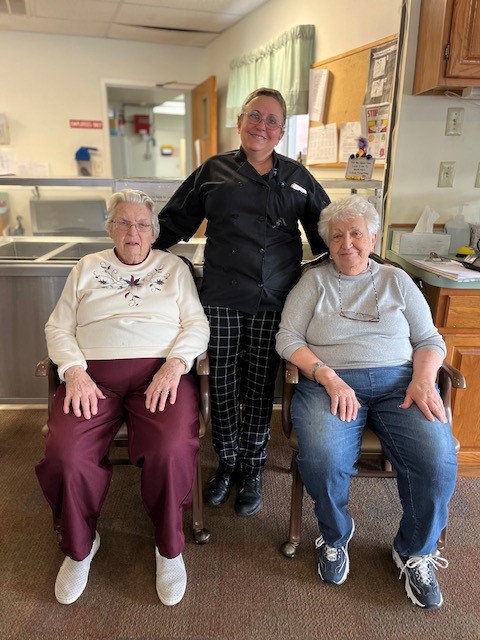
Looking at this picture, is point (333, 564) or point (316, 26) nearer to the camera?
point (333, 564)

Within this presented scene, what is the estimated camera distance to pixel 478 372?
1.89 meters

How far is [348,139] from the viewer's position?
3.13 meters

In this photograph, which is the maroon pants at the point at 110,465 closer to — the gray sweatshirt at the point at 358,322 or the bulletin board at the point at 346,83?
the gray sweatshirt at the point at 358,322

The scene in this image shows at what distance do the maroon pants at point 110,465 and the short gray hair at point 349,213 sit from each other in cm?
76

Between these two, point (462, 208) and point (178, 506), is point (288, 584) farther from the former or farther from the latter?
point (462, 208)

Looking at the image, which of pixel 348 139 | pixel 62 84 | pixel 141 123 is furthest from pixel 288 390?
pixel 141 123

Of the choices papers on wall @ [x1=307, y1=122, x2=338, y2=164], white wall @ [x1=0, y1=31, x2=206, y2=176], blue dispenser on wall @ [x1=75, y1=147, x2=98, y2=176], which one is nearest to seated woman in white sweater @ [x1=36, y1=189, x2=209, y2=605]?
papers on wall @ [x1=307, y1=122, x2=338, y2=164]

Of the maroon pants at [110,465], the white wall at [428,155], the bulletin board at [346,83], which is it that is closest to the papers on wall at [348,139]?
the bulletin board at [346,83]

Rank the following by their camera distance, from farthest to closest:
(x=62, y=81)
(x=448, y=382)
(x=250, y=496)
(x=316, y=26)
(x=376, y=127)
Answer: (x=62, y=81) < (x=316, y=26) < (x=376, y=127) < (x=250, y=496) < (x=448, y=382)

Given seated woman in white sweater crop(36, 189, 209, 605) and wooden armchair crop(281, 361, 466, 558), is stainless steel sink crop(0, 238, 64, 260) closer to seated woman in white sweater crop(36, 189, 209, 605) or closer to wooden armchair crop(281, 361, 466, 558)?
seated woman in white sweater crop(36, 189, 209, 605)

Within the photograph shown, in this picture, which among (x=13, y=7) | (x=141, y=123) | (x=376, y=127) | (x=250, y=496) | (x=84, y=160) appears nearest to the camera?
(x=250, y=496)

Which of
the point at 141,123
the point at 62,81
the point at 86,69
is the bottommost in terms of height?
the point at 141,123

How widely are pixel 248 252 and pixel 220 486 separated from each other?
2.99 feet

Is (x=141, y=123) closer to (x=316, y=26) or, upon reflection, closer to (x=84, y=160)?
(x=84, y=160)
